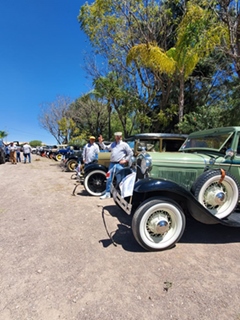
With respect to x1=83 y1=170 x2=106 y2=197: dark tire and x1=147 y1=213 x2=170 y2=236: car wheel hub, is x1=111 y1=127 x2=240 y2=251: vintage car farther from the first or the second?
x1=83 y1=170 x2=106 y2=197: dark tire

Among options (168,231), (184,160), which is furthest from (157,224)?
(184,160)

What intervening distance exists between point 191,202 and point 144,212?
0.72 m

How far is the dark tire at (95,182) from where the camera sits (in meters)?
5.72

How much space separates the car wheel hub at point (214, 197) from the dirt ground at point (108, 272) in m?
0.61

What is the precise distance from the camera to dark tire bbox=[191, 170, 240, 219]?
310cm

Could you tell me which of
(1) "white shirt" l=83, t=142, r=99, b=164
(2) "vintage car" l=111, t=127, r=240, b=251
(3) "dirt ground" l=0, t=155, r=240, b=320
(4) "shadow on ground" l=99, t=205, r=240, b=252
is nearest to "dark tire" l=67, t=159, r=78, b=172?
(1) "white shirt" l=83, t=142, r=99, b=164

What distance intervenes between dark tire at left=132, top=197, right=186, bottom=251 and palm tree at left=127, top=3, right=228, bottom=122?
6.54 meters

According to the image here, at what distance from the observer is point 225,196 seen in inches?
126

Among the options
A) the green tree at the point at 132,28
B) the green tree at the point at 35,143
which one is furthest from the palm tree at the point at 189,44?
the green tree at the point at 35,143

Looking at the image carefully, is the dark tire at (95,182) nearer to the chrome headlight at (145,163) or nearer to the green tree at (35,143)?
the chrome headlight at (145,163)

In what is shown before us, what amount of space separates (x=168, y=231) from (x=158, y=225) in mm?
263

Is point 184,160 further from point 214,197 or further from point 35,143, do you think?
point 35,143

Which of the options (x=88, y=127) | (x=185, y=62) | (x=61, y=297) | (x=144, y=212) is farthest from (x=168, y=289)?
(x=88, y=127)

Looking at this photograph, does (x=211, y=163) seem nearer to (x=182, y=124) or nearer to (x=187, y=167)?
(x=187, y=167)
